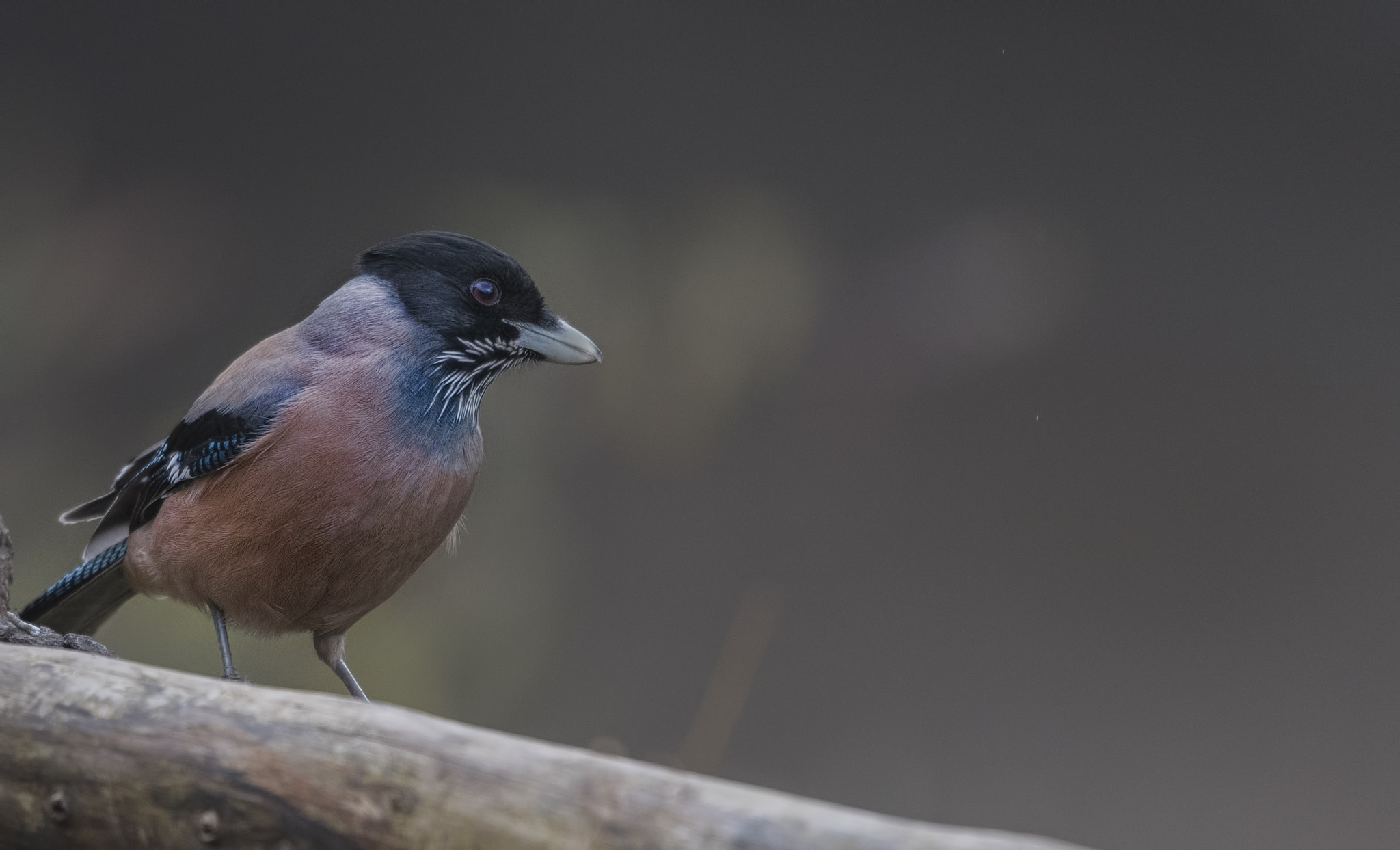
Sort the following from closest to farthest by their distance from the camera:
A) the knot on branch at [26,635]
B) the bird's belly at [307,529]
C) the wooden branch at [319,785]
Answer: the wooden branch at [319,785]
the knot on branch at [26,635]
the bird's belly at [307,529]

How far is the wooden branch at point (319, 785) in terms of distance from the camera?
0.95 m

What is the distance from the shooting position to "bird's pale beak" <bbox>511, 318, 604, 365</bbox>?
1965 mm

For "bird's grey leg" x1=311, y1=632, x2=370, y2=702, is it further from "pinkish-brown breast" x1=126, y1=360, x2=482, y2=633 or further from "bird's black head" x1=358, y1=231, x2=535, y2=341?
"bird's black head" x1=358, y1=231, x2=535, y2=341

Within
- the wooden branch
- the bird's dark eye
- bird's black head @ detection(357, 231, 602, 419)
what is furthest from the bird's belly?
the wooden branch

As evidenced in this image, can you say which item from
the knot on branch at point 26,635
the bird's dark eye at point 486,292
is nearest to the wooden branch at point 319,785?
the knot on branch at point 26,635

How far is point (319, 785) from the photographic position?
1093 mm

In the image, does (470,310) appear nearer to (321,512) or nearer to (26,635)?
(321,512)

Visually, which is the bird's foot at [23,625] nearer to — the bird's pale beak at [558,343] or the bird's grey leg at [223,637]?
the bird's grey leg at [223,637]

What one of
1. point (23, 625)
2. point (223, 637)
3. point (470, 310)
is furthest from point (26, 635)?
point (470, 310)

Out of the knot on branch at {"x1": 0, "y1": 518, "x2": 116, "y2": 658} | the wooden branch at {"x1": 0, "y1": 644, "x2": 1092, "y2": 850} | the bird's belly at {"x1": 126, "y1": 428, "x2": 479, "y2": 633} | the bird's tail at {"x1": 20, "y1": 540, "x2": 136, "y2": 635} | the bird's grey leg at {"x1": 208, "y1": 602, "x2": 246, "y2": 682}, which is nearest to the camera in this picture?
the wooden branch at {"x1": 0, "y1": 644, "x2": 1092, "y2": 850}

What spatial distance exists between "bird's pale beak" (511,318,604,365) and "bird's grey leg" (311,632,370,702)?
61 cm

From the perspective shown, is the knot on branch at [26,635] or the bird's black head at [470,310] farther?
the bird's black head at [470,310]

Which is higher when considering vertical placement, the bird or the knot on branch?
the bird

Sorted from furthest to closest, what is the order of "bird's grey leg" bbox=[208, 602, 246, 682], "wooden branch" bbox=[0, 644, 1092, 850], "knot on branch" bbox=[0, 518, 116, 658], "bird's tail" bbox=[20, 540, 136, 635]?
"bird's tail" bbox=[20, 540, 136, 635]
"bird's grey leg" bbox=[208, 602, 246, 682]
"knot on branch" bbox=[0, 518, 116, 658]
"wooden branch" bbox=[0, 644, 1092, 850]
